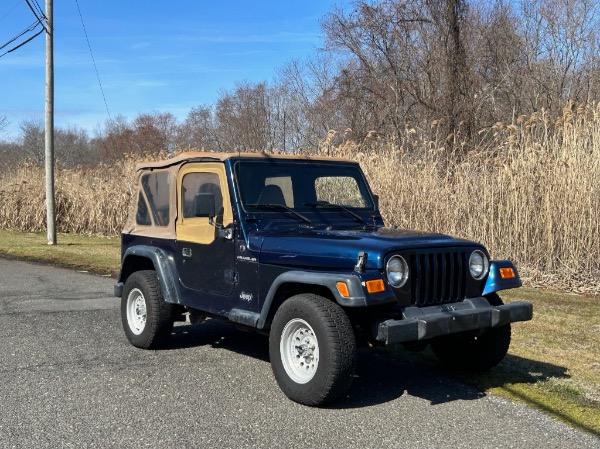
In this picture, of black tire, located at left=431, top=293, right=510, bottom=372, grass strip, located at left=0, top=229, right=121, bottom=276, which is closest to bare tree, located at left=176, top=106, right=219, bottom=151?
grass strip, located at left=0, top=229, right=121, bottom=276

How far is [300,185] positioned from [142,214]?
186 cm

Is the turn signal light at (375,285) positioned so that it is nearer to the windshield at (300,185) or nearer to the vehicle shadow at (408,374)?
the vehicle shadow at (408,374)

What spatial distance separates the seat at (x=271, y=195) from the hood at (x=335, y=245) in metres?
0.44

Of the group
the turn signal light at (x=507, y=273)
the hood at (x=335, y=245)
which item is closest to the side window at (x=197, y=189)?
the hood at (x=335, y=245)

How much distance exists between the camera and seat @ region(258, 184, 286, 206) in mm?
5775

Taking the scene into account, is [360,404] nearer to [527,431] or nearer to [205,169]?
[527,431]

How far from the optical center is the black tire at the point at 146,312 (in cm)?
631

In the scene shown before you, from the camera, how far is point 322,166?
633cm

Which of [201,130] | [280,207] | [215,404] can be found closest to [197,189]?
[280,207]

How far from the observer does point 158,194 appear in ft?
22.0

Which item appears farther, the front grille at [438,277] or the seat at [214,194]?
the seat at [214,194]

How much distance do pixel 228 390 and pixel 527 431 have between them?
2192mm

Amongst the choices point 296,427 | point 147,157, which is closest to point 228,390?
point 296,427

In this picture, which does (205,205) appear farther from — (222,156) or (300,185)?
(300,185)
